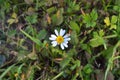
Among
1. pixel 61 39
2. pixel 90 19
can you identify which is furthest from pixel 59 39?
pixel 90 19

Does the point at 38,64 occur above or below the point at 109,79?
above

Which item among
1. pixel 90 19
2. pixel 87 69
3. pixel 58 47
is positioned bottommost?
pixel 87 69

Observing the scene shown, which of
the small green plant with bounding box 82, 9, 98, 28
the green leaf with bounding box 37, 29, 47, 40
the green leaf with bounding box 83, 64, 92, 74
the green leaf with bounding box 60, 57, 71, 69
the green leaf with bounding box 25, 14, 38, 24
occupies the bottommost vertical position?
the green leaf with bounding box 83, 64, 92, 74

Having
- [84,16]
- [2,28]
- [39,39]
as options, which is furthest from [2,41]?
[84,16]

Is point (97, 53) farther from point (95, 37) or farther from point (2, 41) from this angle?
point (2, 41)

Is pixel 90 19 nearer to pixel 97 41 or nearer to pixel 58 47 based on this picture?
pixel 97 41

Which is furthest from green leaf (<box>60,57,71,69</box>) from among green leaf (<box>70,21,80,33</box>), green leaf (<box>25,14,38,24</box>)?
green leaf (<box>25,14,38,24</box>)

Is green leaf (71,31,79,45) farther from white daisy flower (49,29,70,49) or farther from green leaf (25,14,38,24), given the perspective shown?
green leaf (25,14,38,24)

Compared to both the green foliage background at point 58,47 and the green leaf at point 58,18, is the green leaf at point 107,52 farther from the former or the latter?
the green leaf at point 58,18

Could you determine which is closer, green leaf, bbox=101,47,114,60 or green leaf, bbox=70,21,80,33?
green leaf, bbox=101,47,114,60
